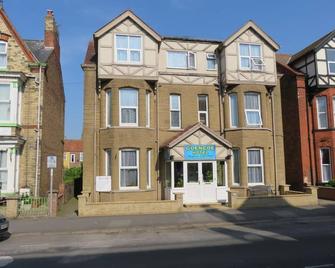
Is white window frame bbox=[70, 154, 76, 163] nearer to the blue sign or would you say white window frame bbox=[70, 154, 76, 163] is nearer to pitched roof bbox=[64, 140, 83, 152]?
pitched roof bbox=[64, 140, 83, 152]

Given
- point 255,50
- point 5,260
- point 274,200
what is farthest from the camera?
point 255,50

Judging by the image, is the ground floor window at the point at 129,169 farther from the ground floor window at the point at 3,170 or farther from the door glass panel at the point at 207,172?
the ground floor window at the point at 3,170

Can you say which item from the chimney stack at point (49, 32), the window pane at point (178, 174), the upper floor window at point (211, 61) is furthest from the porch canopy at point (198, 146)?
the chimney stack at point (49, 32)

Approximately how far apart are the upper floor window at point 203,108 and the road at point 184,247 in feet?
32.1

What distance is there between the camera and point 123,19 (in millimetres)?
21500

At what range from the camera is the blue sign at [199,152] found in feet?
69.3

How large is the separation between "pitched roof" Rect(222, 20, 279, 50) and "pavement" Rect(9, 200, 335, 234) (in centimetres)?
1065

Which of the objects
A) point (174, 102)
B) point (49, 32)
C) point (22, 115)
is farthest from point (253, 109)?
point (49, 32)

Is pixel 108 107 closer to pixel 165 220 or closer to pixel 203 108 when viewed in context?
pixel 203 108

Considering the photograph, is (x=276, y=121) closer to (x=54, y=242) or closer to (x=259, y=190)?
(x=259, y=190)

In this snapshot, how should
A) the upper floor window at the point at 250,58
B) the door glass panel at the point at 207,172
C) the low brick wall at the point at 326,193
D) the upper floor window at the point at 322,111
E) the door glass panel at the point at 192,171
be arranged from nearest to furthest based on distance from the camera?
the door glass panel at the point at 192,171 → the door glass panel at the point at 207,172 → the low brick wall at the point at 326,193 → the upper floor window at the point at 250,58 → the upper floor window at the point at 322,111

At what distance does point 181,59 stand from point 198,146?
5.92 metres

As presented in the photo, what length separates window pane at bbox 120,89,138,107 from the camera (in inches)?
841

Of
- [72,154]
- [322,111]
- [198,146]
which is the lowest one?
[198,146]
